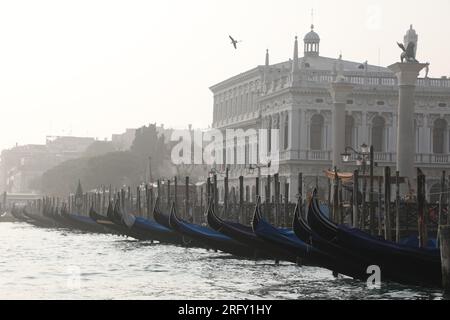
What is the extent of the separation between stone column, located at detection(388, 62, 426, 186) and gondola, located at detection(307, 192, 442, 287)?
14.3m

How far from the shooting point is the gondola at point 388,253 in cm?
2312

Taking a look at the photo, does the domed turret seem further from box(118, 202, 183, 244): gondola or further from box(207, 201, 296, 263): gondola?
box(207, 201, 296, 263): gondola

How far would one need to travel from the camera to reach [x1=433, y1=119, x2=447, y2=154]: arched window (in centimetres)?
6219

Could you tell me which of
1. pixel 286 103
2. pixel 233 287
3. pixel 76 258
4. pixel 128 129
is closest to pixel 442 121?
pixel 286 103

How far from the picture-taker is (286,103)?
61844 mm

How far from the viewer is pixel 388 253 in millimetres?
23562

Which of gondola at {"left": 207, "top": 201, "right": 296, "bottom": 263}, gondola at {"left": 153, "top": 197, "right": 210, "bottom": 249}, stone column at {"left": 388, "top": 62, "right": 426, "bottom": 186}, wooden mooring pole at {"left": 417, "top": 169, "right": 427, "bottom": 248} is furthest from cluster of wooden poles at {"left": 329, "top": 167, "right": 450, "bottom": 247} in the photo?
gondola at {"left": 153, "top": 197, "right": 210, "bottom": 249}

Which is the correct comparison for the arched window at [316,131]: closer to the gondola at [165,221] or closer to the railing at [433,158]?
the railing at [433,158]

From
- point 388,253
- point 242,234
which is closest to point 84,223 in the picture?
point 242,234

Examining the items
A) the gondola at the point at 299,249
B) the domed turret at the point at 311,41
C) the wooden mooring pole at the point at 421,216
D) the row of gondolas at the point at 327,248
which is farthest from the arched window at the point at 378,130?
the wooden mooring pole at the point at 421,216

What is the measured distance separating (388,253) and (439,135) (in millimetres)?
39891

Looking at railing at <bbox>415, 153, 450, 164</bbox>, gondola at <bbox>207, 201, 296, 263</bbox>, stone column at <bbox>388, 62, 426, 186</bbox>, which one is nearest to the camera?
gondola at <bbox>207, 201, 296, 263</bbox>
